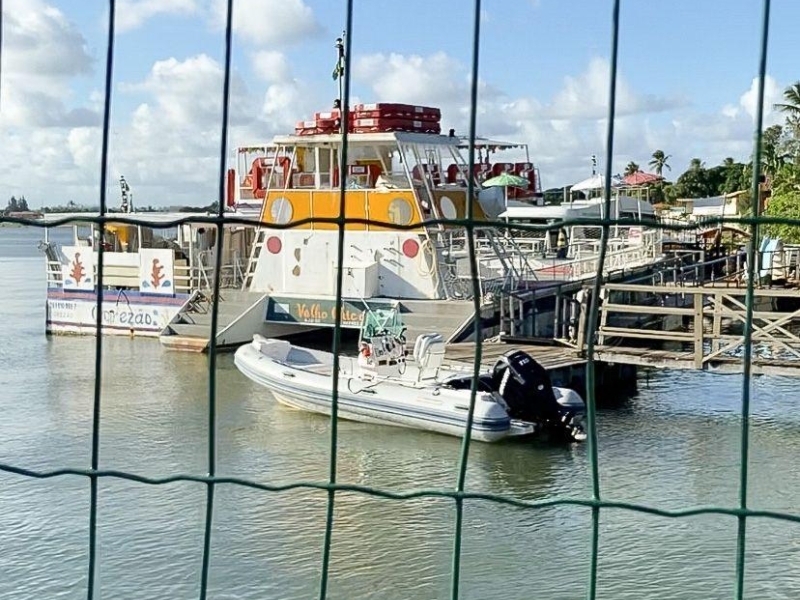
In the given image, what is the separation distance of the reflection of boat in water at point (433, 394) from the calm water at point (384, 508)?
202mm

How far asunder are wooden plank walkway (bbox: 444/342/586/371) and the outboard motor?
0.85 metres

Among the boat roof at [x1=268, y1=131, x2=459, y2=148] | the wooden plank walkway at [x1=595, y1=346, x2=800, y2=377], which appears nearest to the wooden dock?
the wooden plank walkway at [x1=595, y1=346, x2=800, y2=377]

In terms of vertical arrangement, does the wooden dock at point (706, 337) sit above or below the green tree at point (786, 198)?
below

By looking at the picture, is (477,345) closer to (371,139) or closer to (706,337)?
(706,337)

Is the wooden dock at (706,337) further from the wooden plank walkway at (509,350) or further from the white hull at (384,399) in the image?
the white hull at (384,399)

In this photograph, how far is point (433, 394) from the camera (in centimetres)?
1008

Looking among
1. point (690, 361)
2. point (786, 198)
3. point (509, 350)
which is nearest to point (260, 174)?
point (509, 350)

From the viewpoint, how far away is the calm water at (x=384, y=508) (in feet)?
21.4

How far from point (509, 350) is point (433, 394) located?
202 cm

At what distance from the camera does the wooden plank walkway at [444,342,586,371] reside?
36.9 feet

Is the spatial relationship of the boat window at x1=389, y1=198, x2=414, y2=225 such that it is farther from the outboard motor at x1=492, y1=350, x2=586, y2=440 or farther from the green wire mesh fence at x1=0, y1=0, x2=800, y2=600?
the green wire mesh fence at x1=0, y1=0, x2=800, y2=600

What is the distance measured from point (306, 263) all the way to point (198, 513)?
8.17 metres

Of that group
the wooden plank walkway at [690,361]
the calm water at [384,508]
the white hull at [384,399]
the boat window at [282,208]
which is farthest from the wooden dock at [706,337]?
the boat window at [282,208]

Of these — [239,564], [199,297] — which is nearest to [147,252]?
[199,297]
